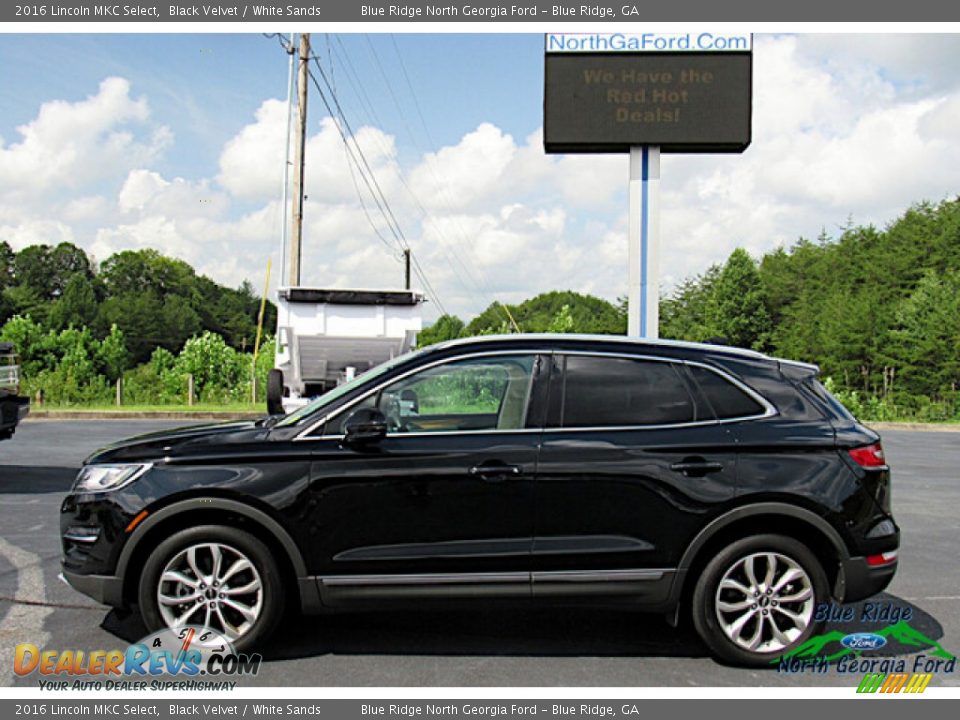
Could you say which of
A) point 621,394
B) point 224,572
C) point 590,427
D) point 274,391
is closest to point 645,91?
point 274,391

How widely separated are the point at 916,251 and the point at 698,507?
5404cm

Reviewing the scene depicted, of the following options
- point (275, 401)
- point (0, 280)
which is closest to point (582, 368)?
point (275, 401)

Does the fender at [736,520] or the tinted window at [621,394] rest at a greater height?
the tinted window at [621,394]

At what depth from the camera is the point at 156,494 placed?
4395 millimetres

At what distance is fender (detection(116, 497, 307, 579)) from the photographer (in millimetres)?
4383

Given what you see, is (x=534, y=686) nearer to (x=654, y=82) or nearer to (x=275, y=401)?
(x=275, y=401)

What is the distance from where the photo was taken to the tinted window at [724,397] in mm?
4648

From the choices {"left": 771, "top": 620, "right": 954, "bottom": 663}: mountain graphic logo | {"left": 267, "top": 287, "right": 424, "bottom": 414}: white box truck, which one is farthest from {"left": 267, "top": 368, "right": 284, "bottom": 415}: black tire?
{"left": 771, "top": 620, "right": 954, "bottom": 663}: mountain graphic logo

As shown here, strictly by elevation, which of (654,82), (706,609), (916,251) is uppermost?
(916,251)

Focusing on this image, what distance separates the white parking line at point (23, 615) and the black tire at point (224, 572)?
2.40ft

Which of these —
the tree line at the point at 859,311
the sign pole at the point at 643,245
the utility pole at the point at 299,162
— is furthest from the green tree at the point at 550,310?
the sign pole at the point at 643,245

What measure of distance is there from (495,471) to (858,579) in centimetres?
202

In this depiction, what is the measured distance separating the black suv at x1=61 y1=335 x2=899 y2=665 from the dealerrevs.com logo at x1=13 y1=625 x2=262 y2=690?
10 cm

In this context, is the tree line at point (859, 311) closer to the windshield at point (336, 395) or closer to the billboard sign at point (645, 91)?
the billboard sign at point (645, 91)
